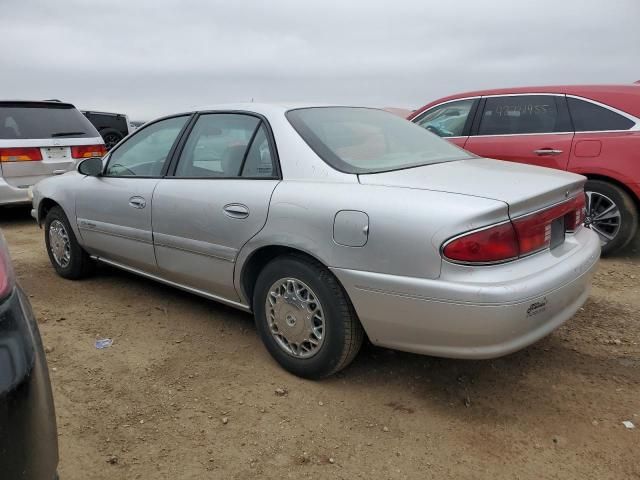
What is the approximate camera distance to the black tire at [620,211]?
4922 mm

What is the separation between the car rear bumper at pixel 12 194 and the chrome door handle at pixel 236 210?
190 inches

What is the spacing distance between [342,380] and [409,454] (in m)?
0.67

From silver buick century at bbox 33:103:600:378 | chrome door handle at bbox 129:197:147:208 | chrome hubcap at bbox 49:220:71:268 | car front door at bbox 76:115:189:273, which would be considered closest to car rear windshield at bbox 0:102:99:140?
chrome hubcap at bbox 49:220:71:268

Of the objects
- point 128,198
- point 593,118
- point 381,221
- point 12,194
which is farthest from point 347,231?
point 12,194

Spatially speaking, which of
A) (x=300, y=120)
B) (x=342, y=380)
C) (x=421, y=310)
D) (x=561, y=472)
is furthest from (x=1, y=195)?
(x=561, y=472)

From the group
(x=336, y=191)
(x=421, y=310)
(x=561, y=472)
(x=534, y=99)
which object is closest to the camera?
(x=561, y=472)

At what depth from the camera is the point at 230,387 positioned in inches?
112

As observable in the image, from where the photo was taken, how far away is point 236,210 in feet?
9.81

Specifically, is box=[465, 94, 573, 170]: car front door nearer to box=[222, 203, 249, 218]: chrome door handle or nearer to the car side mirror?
box=[222, 203, 249, 218]: chrome door handle

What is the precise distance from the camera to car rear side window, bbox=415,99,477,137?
19.4 feet

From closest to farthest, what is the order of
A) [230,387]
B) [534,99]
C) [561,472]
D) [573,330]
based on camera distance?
[561,472] → [230,387] → [573,330] → [534,99]

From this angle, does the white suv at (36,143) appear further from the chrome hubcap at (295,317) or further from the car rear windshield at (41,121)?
the chrome hubcap at (295,317)

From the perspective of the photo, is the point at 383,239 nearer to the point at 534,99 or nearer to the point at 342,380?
the point at 342,380

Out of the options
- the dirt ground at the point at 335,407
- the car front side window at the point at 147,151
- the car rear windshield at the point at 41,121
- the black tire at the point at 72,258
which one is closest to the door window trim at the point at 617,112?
the dirt ground at the point at 335,407
